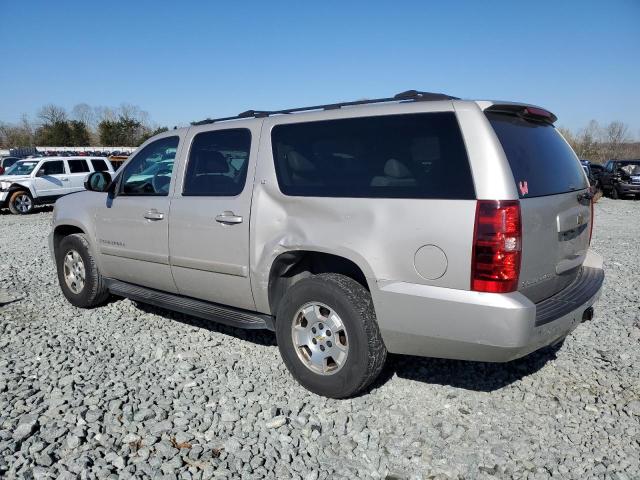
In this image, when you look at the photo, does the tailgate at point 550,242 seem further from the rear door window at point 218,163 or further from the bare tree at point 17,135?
the bare tree at point 17,135

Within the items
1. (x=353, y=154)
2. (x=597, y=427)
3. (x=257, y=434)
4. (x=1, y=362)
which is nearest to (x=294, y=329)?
(x=257, y=434)

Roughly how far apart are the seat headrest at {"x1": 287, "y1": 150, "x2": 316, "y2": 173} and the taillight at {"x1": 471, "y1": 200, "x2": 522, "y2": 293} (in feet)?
4.23

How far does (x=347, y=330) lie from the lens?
3.33m

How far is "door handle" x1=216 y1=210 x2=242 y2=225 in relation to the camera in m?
3.86

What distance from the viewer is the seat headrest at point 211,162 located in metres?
4.19

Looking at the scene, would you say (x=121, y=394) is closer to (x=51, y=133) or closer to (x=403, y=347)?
(x=403, y=347)

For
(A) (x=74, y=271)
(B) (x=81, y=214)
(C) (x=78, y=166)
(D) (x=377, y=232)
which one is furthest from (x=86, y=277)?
(C) (x=78, y=166)

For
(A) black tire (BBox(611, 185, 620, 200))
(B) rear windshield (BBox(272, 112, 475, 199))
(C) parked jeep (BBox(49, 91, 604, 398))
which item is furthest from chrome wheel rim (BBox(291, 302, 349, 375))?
(A) black tire (BBox(611, 185, 620, 200))

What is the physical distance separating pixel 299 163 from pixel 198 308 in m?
1.51

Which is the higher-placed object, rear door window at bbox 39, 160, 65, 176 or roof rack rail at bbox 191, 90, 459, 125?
roof rack rail at bbox 191, 90, 459, 125

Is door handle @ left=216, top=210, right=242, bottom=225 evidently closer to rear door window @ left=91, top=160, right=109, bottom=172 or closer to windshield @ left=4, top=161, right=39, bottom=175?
windshield @ left=4, top=161, right=39, bottom=175

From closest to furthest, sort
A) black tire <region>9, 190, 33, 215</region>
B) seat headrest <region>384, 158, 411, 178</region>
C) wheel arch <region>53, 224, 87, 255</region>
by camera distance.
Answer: seat headrest <region>384, 158, 411, 178</region>
wheel arch <region>53, 224, 87, 255</region>
black tire <region>9, 190, 33, 215</region>

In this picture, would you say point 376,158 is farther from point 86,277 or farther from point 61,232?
point 61,232

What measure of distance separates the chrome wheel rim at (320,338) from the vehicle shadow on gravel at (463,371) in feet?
1.54
